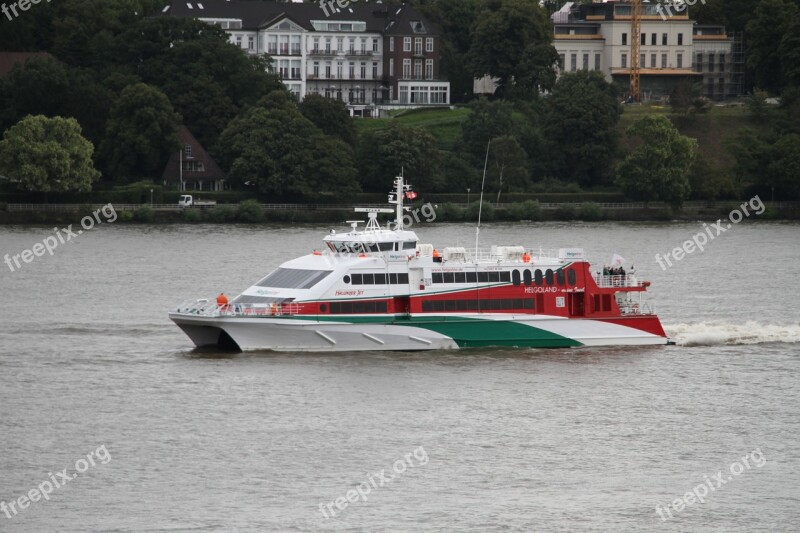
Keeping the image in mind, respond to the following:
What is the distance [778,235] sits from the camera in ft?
379

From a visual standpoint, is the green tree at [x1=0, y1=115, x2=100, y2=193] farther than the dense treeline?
No

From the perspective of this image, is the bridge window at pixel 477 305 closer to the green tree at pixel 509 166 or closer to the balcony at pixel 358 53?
the green tree at pixel 509 166

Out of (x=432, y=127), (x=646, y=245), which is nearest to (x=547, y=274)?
(x=646, y=245)

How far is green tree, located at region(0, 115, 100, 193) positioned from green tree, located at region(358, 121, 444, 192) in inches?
829

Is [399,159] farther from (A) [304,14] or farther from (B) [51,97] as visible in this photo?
(A) [304,14]

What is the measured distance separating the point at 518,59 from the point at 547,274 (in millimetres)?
93942

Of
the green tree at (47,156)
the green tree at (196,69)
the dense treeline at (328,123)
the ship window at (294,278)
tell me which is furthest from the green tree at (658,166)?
the ship window at (294,278)

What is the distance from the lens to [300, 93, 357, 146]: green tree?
133375 mm

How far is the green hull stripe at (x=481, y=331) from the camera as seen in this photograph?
58188 mm

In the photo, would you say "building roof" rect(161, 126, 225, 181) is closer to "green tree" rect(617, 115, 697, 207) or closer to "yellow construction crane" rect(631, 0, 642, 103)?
"green tree" rect(617, 115, 697, 207)

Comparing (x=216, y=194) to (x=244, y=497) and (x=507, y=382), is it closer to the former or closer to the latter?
(x=507, y=382)

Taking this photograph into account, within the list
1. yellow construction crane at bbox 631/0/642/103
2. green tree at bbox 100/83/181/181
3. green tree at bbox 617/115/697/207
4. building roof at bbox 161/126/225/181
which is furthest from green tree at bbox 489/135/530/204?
yellow construction crane at bbox 631/0/642/103

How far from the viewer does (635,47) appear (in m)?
163

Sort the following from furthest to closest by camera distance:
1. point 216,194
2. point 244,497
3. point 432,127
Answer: point 432,127 → point 216,194 → point 244,497
